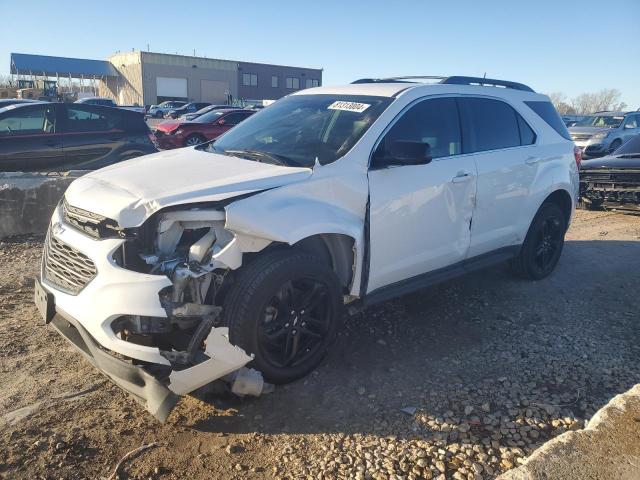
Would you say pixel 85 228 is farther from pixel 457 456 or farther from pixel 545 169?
pixel 545 169

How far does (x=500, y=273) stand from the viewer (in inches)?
223

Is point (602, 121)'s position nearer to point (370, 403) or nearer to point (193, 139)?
point (193, 139)

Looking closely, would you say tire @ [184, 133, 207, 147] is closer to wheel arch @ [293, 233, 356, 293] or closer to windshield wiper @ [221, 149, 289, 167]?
windshield wiper @ [221, 149, 289, 167]

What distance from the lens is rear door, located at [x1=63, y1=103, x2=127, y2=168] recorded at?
917cm

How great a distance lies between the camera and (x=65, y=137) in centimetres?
917

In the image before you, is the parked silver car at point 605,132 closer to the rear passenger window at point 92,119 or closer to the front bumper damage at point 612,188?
the front bumper damage at point 612,188

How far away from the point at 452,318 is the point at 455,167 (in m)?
1.31

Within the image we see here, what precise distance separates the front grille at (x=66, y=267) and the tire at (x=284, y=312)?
78cm

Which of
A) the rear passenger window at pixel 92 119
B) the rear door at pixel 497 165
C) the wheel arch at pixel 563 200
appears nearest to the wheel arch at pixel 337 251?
the rear door at pixel 497 165

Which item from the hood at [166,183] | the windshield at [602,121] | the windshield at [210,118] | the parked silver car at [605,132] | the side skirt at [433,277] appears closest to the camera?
the hood at [166,183]

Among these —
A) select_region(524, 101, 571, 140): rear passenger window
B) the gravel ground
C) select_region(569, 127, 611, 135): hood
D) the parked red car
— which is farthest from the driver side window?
select_region(569, 127, 611, 135): hood

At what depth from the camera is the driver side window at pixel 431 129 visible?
3.83m

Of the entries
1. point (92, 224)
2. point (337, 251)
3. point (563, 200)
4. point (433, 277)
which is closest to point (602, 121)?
point (563, 200)

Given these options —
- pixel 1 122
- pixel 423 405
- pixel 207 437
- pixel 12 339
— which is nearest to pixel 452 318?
pixel 423 405
